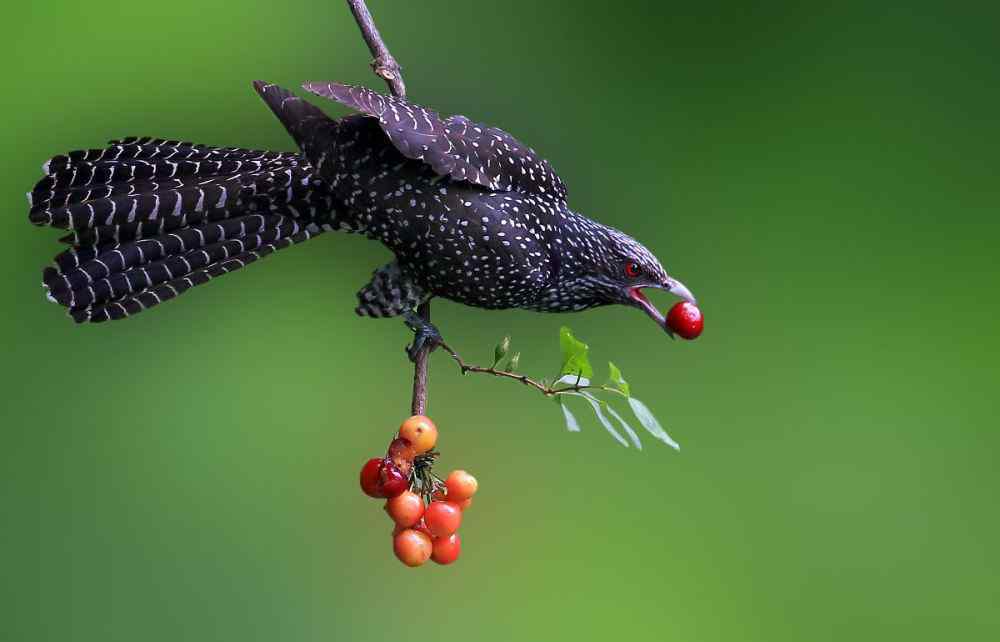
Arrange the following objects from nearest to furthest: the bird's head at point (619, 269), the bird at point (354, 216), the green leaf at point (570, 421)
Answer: the green leaf at point (570, 421) < the bird at point (354, 216) < the bird's head at point (619, 269)

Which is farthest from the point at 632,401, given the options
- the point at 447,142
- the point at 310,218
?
the point at 310,218

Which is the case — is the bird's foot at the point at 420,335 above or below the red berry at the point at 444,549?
above

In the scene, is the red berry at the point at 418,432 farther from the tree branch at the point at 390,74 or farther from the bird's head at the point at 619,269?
the bird's head at the point at 619,269

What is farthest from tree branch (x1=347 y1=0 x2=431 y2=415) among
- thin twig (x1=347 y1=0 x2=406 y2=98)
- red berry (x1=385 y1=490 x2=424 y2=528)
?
red berry (x1=385 y1=490 x2=424 y2=528)

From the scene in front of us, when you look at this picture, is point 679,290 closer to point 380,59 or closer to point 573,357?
point 573,357

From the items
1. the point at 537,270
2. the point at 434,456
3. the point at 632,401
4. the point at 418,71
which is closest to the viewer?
the point at 632,401

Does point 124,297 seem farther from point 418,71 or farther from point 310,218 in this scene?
point 418,71

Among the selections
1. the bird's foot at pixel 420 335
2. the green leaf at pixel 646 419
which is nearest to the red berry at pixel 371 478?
the bird's foot at pixel 420 335
